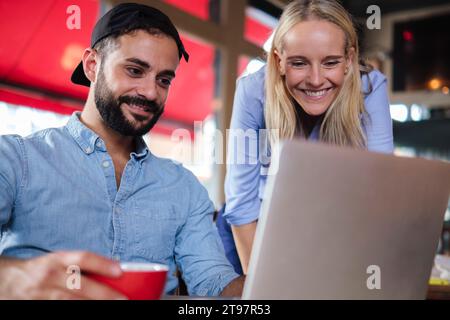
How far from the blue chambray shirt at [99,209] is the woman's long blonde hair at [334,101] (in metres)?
0.38

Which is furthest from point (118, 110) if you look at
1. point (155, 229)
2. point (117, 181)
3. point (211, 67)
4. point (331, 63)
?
point (211, 67)

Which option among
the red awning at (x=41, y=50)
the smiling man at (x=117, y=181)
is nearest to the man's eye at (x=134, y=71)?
the smiling man at (x=117, y=181)

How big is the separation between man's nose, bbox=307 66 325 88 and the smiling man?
36cm

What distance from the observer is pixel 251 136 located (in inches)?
61.3

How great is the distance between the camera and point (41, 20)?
3.38m

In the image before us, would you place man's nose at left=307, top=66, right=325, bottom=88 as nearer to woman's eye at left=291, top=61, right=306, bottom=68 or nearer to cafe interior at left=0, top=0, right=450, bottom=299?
woman's eye at left=291, top=61, right=306, bottom=68

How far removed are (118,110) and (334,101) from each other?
0.62 metres

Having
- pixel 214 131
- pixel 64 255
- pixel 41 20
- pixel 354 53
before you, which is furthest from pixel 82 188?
pixel 214 131

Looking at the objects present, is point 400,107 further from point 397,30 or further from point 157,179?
point 157,179

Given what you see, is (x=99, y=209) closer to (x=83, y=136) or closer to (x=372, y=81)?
(x=83, y=136)

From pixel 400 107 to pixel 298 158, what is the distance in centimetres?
573

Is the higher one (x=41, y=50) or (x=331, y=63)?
(x=41, y=50)

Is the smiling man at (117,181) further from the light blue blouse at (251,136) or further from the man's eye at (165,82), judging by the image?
the light blue blouse at (251,136)

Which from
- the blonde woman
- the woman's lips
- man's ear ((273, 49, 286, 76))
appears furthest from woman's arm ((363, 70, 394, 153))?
man's ear ((273, 49, 286, 76))
